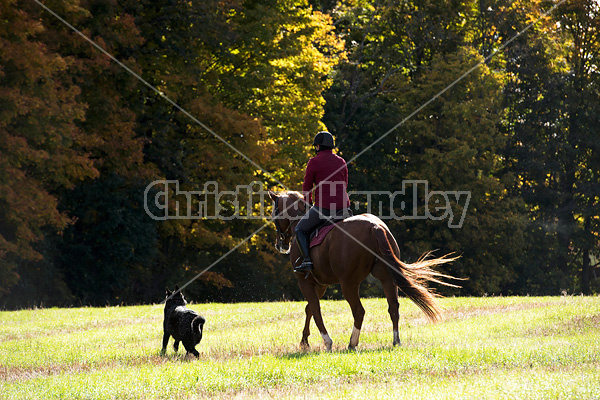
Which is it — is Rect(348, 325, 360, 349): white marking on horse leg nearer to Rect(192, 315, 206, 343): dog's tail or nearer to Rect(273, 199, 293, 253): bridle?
Rect(192, 315, 206, 343): dog's tail

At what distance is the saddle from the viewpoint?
11.6 meters

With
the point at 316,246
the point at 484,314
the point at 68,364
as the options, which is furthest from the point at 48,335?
the point at 484,314

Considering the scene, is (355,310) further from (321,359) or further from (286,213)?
(286,213)

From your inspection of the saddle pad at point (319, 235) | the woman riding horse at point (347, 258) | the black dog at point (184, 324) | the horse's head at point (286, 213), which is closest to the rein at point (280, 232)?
the horse's head at point (286, 213)

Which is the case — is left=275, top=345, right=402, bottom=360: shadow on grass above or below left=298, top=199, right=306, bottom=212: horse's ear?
below

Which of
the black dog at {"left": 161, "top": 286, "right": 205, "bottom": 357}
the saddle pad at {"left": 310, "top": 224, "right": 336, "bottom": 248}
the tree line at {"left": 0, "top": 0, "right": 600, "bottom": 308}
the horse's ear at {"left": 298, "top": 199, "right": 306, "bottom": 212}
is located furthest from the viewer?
the tree line at {"left": 0, "top": 0, "right": 600, "bottom": 308}

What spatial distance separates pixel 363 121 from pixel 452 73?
220 inches

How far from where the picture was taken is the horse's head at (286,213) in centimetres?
1266

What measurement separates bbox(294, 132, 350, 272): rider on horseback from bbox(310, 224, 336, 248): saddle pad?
0.10 metres

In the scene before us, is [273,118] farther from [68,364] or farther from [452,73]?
[68,364]

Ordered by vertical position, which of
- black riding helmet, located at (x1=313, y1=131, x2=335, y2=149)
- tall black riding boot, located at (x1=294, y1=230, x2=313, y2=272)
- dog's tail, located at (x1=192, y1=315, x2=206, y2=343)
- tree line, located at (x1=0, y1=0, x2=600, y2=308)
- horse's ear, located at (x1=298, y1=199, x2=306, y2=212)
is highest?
tree line, located at (x1=0, y1=0, x2=600, y2=308)

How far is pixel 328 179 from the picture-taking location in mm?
11672

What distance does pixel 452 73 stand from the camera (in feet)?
134

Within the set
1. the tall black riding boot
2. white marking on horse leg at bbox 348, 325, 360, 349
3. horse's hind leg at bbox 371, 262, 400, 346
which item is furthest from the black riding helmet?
white marking on horse leg at bbox 348, 325, 360, 349
